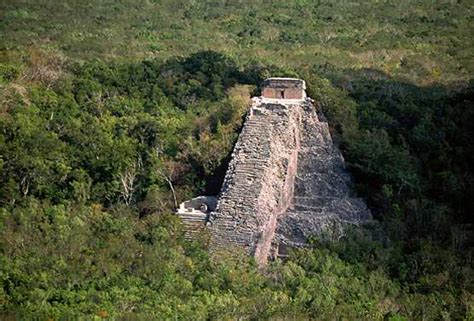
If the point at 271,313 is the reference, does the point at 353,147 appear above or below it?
above

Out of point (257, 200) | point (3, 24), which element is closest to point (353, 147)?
point (257, 200)

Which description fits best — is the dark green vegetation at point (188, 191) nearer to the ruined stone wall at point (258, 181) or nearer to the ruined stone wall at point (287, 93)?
the ruined stone wall at point (258, 181)

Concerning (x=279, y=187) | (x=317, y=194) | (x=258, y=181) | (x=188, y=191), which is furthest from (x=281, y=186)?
(x=188, y=191)

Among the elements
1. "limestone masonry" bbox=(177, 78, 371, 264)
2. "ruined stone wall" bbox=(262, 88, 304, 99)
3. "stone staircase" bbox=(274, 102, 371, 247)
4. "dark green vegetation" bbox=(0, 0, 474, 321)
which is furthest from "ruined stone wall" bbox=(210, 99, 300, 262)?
"dark green vegetation" bbox=(0, 0, 474, 321)

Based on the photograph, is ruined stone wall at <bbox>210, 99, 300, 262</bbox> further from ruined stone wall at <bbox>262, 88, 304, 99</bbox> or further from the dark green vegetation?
the dark green vegetation

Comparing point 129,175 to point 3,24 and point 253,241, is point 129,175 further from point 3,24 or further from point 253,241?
point 3,24

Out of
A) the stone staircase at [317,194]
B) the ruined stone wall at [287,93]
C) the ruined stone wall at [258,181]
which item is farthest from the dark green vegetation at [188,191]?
the ruined stone wall at [287,93]

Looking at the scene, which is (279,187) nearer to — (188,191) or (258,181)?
(258,181)
